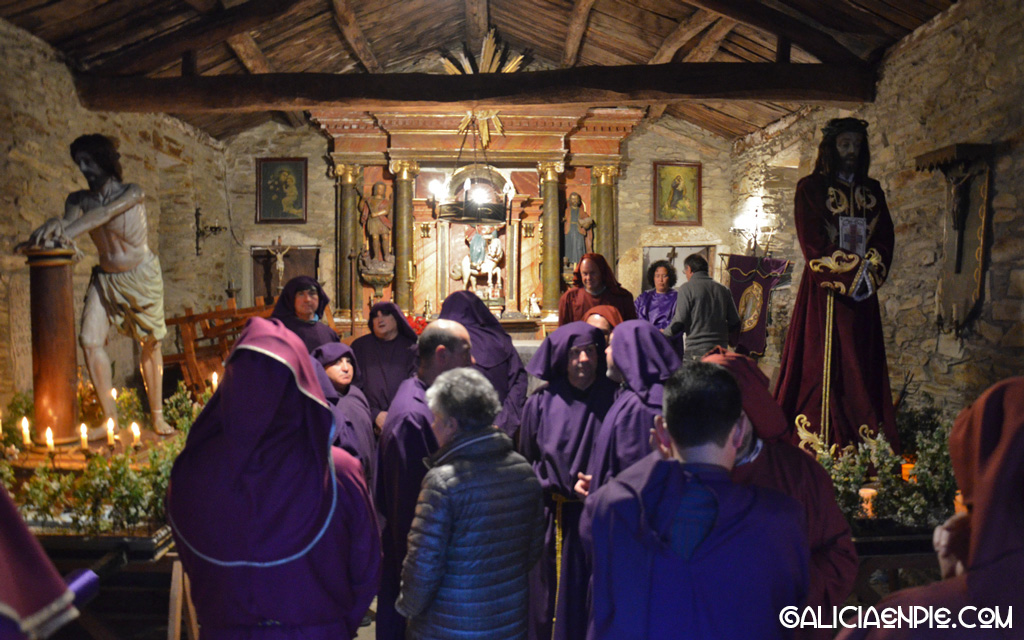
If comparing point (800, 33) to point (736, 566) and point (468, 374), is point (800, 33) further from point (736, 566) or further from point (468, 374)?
point (736, 566)

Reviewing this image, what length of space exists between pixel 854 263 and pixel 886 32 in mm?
3938

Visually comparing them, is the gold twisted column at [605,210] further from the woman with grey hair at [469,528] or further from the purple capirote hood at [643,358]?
the woman with grey hair at [469,528]

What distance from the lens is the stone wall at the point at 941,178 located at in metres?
5.31

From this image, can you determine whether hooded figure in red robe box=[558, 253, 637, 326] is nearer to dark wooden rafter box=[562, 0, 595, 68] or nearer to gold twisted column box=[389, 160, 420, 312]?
dark wooden rafter box=[562, 0, 595, 68]

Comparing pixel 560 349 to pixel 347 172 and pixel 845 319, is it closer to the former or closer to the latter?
pixel 845 319

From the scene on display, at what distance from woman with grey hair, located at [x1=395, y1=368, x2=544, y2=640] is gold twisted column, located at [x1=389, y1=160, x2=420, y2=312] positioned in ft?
31.8

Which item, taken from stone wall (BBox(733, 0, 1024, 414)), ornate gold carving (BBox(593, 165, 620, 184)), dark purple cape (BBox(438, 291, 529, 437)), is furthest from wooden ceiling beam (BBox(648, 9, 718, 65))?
dark purple cape (BBox(438, 291, 529, 437))

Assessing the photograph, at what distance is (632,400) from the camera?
294 cm

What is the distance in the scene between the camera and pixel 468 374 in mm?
2461

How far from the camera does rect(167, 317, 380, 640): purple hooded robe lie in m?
1.90

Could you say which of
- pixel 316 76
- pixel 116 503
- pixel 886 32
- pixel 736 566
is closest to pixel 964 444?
pixel 736 566

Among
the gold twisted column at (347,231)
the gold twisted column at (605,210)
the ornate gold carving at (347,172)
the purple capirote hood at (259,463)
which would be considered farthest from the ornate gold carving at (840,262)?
the ornate gold carving at (347,172)

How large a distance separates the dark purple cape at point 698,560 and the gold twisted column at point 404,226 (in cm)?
1049

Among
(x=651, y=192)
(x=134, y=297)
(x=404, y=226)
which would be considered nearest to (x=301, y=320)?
(x=134, y=297)
